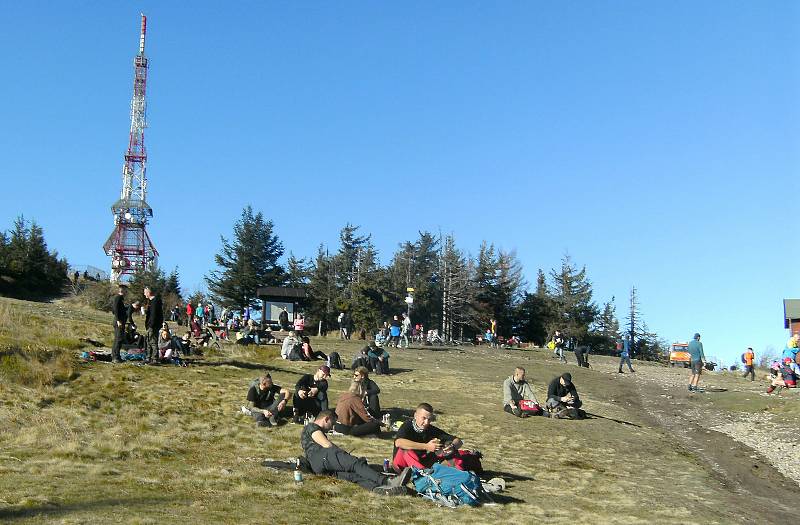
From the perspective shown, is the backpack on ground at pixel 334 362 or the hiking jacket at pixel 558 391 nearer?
the hiking jacket at pixel 558 391

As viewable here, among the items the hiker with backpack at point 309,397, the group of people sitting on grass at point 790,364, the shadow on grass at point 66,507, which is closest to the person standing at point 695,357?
the group of people sitting on grass at point 790,364

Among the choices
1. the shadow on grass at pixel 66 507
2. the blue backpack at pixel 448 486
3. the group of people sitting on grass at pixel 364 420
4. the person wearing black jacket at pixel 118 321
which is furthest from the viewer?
the person wearing black jacket at pixel 118 321

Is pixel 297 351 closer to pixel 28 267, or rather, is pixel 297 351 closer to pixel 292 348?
pixel 292 348

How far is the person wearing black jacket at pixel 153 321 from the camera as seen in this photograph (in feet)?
63.7

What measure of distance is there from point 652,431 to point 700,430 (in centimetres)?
181

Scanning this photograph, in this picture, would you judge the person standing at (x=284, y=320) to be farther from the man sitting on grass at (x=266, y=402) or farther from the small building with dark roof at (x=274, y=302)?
the man sitting on grass at (x=266, y=402)

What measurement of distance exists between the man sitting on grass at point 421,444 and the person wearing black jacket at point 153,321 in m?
10.9

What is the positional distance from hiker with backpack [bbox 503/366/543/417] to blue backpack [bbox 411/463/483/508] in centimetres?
813

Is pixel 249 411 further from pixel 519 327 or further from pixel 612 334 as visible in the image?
pixel 612 334

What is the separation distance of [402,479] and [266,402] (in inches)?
255

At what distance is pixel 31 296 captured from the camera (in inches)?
1902

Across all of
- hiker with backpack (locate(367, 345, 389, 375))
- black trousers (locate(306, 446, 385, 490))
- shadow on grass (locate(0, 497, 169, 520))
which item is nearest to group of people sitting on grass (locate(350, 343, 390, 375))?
hiker with backpack (locate(367, 345, 389, 375))

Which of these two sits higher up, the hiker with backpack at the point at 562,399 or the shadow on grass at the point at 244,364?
the shadow on grass at the point at 244,364

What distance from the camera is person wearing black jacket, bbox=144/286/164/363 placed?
19.4m
